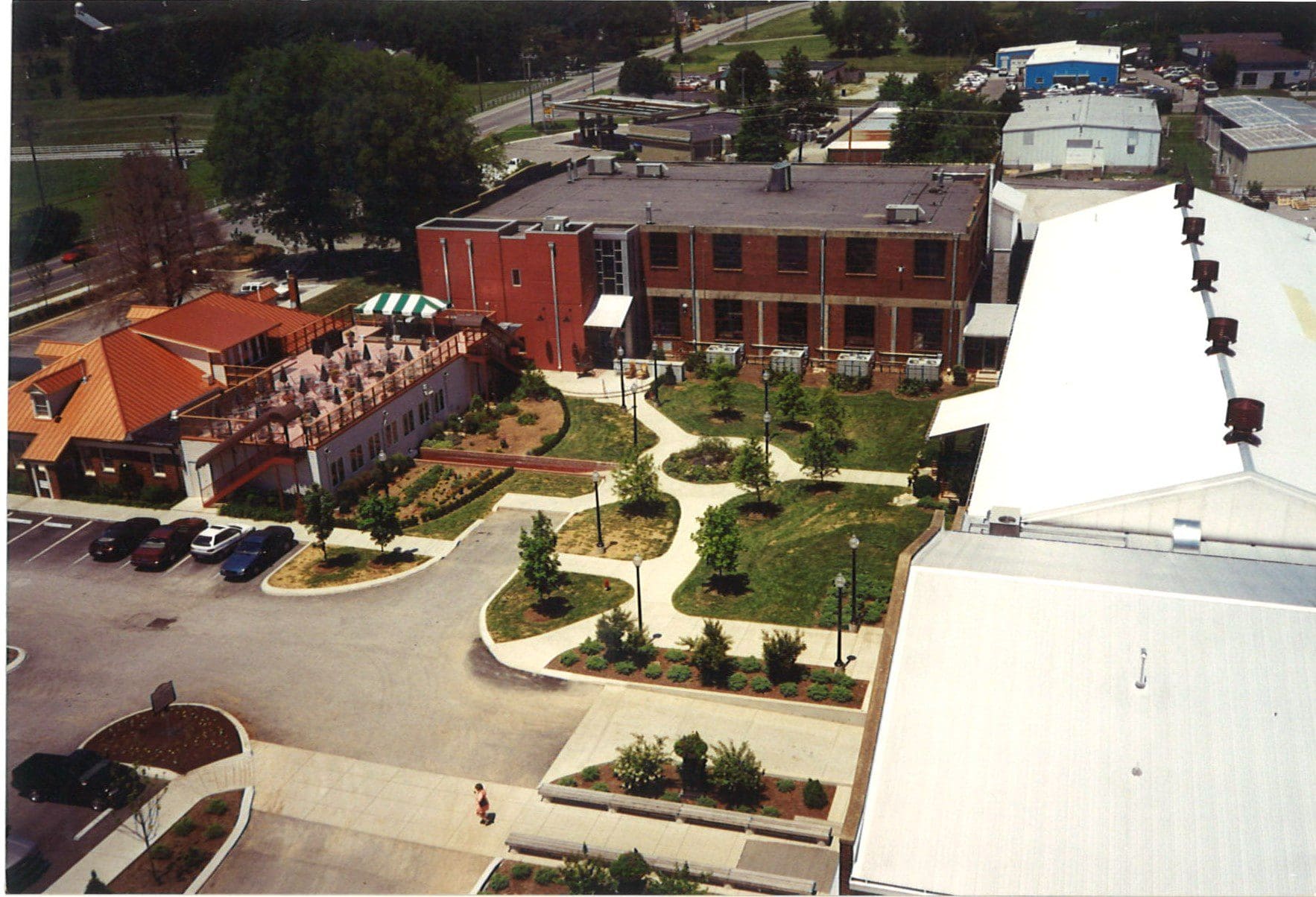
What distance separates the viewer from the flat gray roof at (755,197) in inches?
2473

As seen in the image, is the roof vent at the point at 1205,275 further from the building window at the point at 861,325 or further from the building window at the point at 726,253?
the building window at the point at 726,253

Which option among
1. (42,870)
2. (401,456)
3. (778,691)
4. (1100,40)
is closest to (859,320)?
(401,456)

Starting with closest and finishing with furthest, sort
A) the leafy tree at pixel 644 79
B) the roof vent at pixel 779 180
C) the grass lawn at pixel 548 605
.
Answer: the grass lawn at pixel 548 605 → the roof vent at pixel 779 180 → the leafy tree at pixel 644 79

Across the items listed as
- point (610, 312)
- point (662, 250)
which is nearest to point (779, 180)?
point (662, 250)

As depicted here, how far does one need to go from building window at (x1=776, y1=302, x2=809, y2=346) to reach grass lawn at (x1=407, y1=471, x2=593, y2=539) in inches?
698

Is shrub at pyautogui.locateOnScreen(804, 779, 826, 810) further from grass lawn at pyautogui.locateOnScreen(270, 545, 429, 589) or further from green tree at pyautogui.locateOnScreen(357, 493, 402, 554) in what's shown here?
green tree at pyautogui.locateOnScreen(357, 493, 402, 554)

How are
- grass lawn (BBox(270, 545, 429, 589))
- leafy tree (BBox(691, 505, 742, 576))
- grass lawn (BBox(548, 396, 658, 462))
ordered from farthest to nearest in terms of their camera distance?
grass lawn (BBox(548, 396, 658, 462))
grass lawn (BBox(270, 545, 429, 589))
leafy tree (BBox(691, 505, 742, 576))

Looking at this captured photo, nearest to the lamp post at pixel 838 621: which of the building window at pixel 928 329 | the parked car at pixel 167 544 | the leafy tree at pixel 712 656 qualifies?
the leafy tree at pixel 712 656

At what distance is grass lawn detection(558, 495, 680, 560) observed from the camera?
1725 inches

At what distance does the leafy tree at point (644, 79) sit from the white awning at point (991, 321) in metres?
102

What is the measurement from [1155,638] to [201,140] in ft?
234

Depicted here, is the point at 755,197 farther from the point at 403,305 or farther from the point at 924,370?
the point at 403,305

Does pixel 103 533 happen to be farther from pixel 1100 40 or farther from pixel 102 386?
pixel 1100 40

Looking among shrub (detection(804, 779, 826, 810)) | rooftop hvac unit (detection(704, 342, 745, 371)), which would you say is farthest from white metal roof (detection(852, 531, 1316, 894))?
rooftop hvac unit (detection(704, 342, 745, 371))
